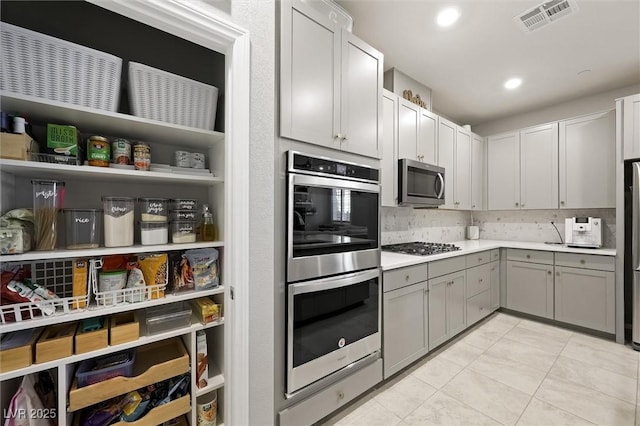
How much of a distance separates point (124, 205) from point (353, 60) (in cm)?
154

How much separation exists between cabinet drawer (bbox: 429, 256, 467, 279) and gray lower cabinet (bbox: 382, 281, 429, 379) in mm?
173

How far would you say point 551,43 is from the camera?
2.23 metres

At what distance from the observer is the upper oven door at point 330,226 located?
138 cm

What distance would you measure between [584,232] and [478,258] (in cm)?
125

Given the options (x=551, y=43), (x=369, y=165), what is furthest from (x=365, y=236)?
(x=551, y=43)

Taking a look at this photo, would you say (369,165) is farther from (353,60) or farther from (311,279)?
(311,279)

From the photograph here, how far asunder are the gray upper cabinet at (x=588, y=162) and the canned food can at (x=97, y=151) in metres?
4.37

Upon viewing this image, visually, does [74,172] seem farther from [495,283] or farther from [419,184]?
[495,283]

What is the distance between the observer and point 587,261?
2.74 m

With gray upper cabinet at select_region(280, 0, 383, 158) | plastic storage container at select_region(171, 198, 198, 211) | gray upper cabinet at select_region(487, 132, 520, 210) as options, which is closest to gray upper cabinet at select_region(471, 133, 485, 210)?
gray upper cabinet at select_region(487, 132, 520, 210)

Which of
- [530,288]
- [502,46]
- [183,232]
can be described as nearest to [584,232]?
[530,288]

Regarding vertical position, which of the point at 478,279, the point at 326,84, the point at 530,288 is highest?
the point at 326,84

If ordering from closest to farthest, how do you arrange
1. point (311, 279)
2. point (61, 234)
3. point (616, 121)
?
point (61, 234)
point (311, 279)
point (616, 121)

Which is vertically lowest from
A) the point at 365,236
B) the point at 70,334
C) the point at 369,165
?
the point at 70,334
